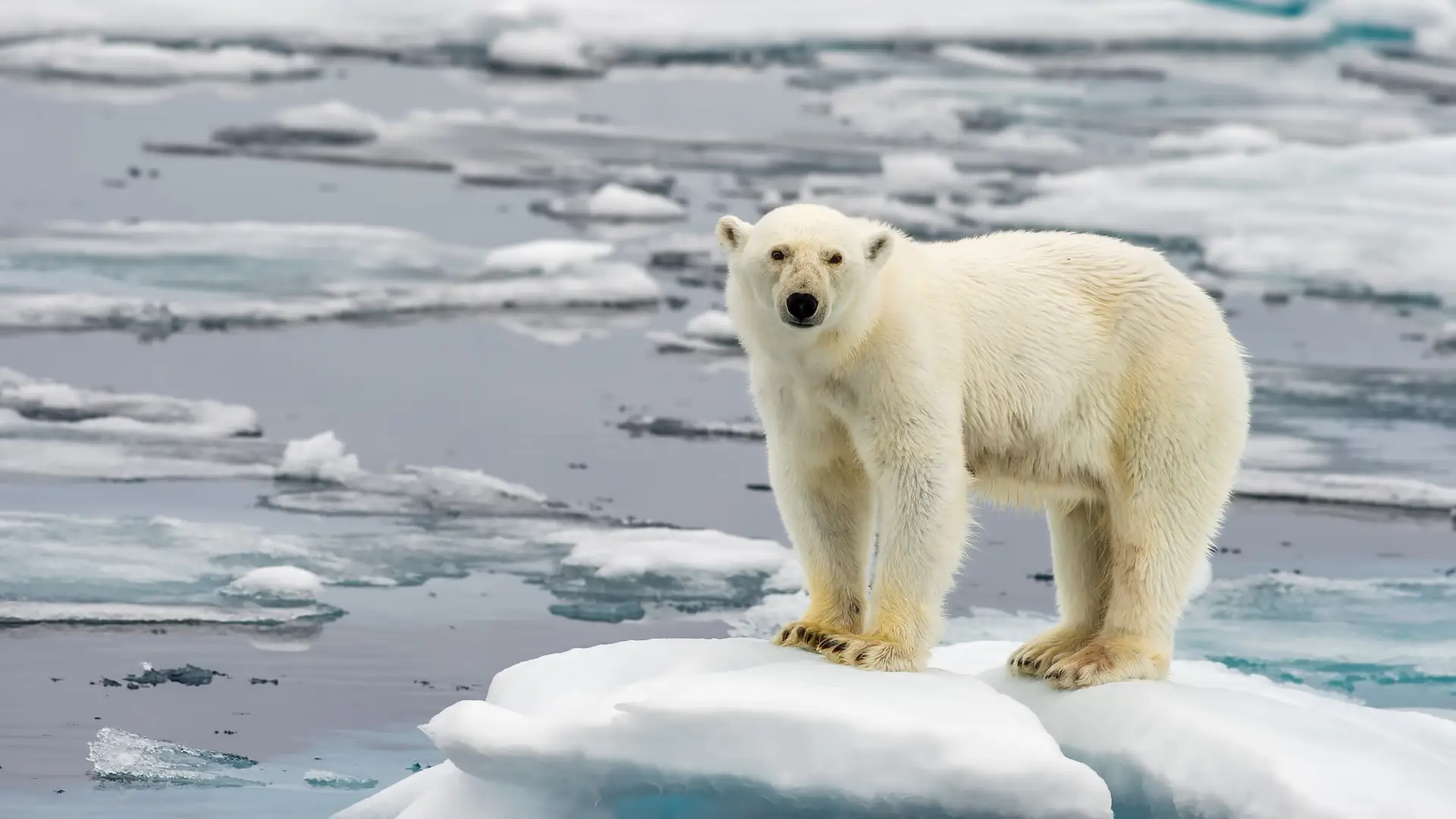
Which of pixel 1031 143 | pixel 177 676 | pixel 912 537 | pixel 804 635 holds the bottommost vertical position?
pixel 177 676

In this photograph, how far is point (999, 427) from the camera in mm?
4730

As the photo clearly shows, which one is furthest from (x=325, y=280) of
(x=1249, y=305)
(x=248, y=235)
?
(x=1249, y=305)

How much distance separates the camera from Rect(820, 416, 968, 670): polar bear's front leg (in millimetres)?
4434

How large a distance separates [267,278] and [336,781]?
6.36 meters

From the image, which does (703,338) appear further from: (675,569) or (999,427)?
(999,427)

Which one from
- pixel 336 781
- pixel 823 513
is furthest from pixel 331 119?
pixel 823 513

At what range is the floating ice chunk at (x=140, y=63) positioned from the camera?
1514 cm

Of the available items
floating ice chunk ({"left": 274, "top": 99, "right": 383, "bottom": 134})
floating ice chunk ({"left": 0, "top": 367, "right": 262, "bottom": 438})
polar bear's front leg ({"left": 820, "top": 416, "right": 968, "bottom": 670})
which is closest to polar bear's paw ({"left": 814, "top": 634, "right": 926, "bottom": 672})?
polar bear's front leg ({"left": 820, "top": 416, "right": 968, "bottom": 670})

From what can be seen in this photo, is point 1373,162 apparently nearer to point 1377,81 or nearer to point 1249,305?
point 1249,305

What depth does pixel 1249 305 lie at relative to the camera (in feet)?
37.9

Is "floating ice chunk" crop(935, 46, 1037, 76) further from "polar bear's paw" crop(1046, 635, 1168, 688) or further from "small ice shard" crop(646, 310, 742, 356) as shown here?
"polar bear's paw" crop(1046, 635, 1168, 688)

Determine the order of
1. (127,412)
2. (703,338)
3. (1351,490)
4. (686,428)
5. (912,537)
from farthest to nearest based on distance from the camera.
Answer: (703,338), (686,428), (127,412), (1351,490), (912,537)

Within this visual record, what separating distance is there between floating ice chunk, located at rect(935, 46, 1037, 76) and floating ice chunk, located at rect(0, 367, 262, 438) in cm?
851

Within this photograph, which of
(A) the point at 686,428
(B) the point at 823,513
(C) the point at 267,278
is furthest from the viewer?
(C) the point at 267,278
